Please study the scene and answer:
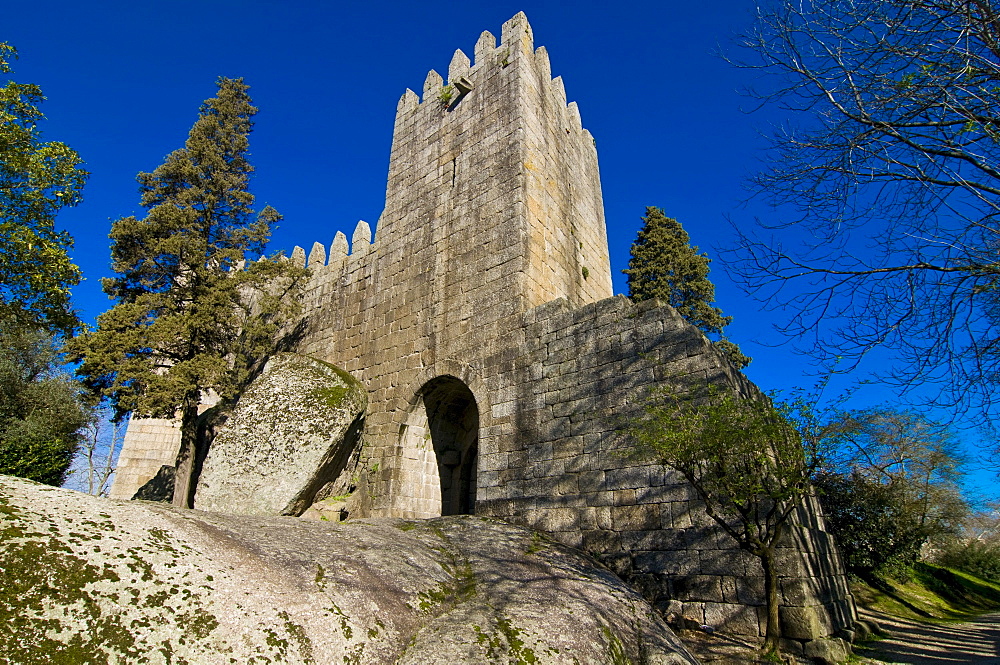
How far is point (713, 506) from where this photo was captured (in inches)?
229

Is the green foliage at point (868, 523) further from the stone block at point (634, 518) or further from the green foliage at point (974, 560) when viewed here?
the green foliage at point (974, 560)

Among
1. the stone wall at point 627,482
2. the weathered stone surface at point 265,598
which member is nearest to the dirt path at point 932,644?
the stone wall at point 627,482

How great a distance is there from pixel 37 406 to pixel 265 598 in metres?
18.5

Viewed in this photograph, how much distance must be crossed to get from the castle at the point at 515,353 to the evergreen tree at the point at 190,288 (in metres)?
1.44

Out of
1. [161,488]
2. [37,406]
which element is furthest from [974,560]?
[37,406]

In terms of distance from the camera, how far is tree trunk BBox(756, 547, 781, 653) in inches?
201

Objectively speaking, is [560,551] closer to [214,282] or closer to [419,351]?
[419,351]

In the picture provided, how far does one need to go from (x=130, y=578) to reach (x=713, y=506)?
5196 millimetres

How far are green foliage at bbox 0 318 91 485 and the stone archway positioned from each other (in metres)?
8.78

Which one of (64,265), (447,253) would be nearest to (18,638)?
(447,253)

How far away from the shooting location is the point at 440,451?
10.9 metres

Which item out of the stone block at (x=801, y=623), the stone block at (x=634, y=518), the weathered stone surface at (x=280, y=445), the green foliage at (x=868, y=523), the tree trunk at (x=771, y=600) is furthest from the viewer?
the green foliage at (x=868, y=523)

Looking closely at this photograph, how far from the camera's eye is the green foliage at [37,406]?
12.4 m

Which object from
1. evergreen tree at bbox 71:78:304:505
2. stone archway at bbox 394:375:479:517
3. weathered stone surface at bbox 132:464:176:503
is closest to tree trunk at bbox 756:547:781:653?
stone archway at bbox 394:375:479:517
